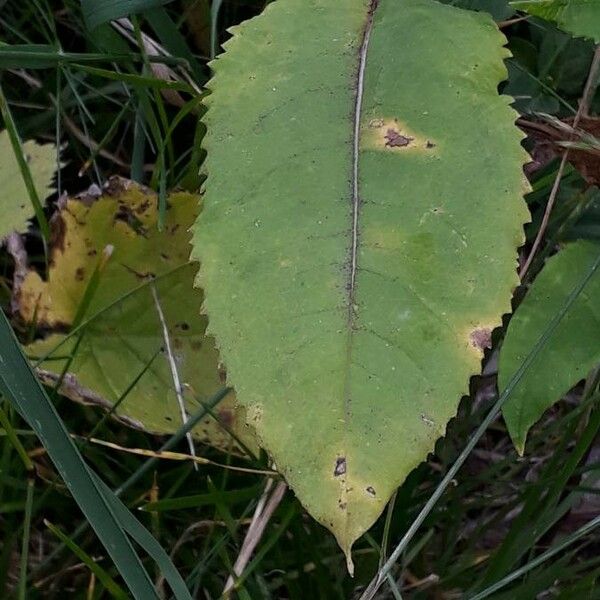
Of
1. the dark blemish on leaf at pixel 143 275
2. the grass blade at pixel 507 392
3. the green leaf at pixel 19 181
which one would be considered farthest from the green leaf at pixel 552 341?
the green leaf at pixel 19 181

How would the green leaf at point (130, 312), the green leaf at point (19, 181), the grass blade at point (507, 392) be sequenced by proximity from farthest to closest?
the green leaf at point (19, 181) → the green leaf at point (130, 312) → the grass blade at point (507, 392)

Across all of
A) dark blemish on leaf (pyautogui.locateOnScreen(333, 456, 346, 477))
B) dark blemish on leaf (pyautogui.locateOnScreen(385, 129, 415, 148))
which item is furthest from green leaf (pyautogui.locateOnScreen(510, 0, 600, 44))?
dark blemish on leaf (pyautogui.locateOnScreen(333, 456, 346, 477))

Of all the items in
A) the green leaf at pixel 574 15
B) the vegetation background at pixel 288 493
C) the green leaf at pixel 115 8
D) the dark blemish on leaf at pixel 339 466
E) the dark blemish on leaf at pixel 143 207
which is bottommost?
the vegetation background at pixel 288 493

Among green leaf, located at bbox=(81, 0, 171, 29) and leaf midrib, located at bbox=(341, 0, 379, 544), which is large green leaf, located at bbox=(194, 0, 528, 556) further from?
green leaf, located at bbox=(81, 0, 171, 29)

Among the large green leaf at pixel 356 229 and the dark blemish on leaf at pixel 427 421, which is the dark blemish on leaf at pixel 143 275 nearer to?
the large green leaf at pixel 356 229

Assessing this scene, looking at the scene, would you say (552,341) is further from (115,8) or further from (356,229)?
(115,8)

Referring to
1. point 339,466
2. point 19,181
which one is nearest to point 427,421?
point 339,466

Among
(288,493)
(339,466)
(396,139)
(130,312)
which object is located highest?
(396,139)
